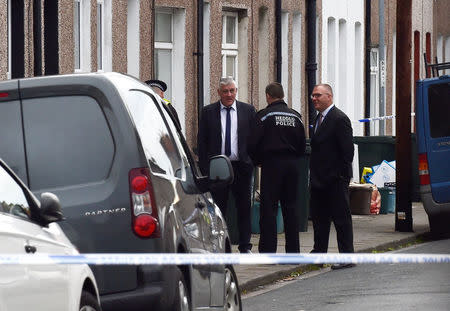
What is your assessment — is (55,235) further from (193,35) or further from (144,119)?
(193,35)

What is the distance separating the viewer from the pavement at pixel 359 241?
14.5 metres

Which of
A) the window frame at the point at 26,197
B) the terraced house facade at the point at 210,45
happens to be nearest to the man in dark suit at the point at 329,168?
the terraced house facade at the point at 210,45

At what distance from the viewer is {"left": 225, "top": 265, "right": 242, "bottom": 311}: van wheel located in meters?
10.0

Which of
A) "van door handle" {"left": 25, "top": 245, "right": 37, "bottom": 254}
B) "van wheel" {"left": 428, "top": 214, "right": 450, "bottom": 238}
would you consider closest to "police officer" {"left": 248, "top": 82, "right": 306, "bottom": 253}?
"van wheel" {"left": 428, "top": 214, "right": 450, "bottom": 238}

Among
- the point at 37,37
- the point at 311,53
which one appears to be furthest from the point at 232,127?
the point at 311,53

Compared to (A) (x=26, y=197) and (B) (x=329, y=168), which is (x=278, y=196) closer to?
(B) (x=329, y=168)

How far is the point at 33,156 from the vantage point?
830 centimetres

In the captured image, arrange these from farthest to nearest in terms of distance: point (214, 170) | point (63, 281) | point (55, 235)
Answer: point (214, 170), point (55, 235), point (63, 281)

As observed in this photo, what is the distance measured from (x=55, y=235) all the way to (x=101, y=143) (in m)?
1.04

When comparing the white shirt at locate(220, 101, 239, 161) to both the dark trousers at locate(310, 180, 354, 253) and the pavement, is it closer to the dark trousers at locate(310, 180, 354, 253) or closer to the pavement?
the dark trousers at locate(310, 180, 354, 253)

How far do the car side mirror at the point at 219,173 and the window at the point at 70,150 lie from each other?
5.19ft

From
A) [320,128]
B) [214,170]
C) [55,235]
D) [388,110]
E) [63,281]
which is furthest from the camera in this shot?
[388,110]

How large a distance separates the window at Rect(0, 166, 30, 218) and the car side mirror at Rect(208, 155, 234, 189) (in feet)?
8.77

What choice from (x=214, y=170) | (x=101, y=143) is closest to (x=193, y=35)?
(x=214, y=170)
